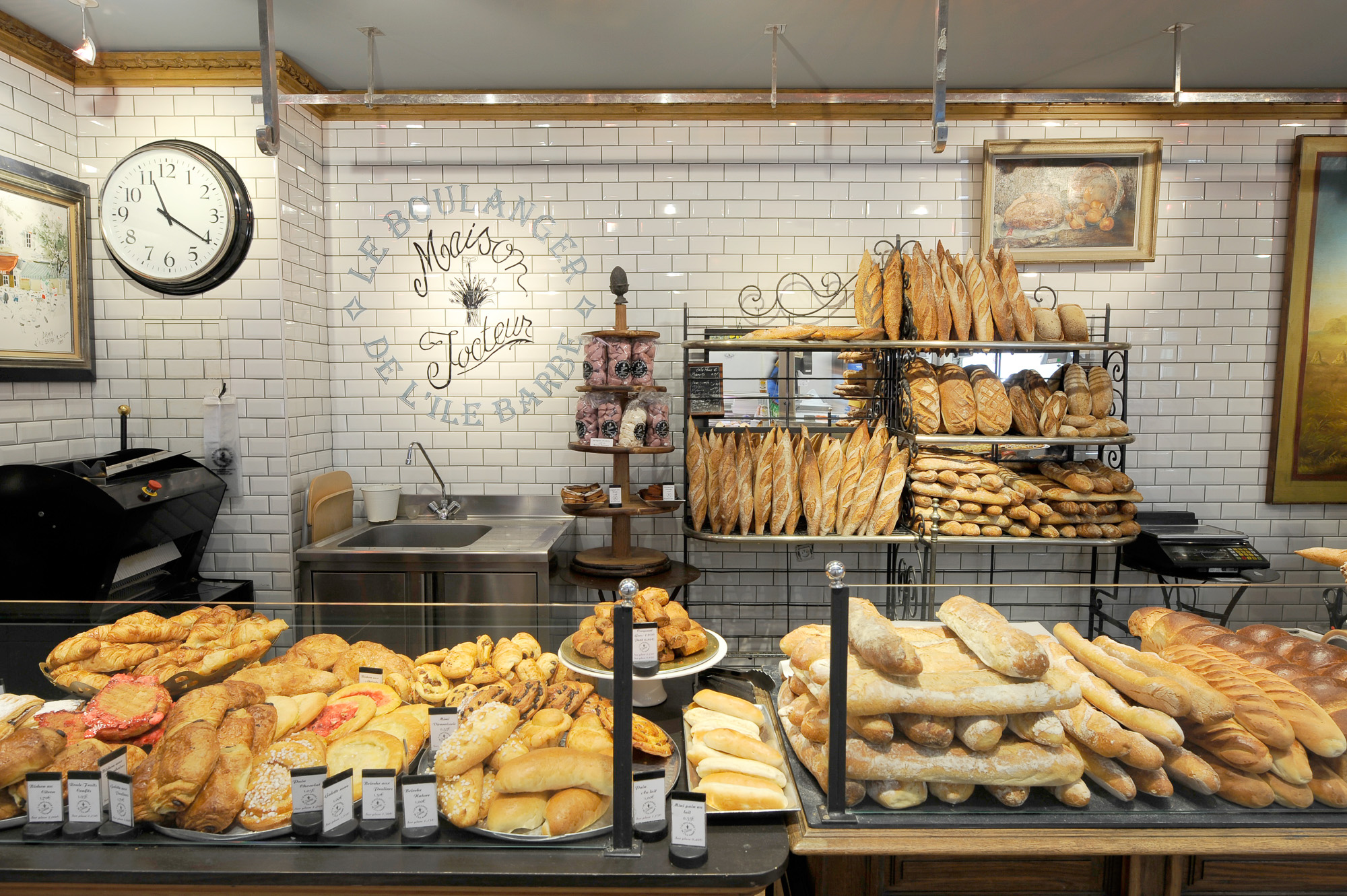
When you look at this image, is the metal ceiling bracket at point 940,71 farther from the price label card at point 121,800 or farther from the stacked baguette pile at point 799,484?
the price label card at point 121,800

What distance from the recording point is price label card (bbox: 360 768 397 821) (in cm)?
127

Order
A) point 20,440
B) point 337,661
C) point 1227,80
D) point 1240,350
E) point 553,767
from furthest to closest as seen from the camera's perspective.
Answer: point 1240,350, point 1227,80, point 20,440, point 337,661, point 553,767

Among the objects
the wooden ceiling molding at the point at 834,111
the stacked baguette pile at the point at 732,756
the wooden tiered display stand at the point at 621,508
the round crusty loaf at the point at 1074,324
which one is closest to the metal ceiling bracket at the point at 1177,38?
the wooden ceiling molding at the point at 834,111

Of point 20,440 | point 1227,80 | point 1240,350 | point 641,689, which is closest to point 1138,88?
point 1227,80

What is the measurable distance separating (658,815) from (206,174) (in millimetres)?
3680

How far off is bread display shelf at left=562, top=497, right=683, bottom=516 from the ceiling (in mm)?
2156

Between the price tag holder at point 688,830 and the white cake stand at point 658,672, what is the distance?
255mm

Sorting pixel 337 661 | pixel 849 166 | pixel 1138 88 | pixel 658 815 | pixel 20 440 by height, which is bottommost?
pixel 658 815

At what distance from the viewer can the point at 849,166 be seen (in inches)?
158

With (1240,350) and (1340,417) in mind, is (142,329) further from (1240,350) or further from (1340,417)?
(1340,417)

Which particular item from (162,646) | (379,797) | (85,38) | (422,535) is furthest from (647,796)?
(85,38)

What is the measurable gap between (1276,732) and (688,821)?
1101 mm

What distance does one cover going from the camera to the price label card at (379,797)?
4.16ft

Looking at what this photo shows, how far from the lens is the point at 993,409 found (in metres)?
3.50
